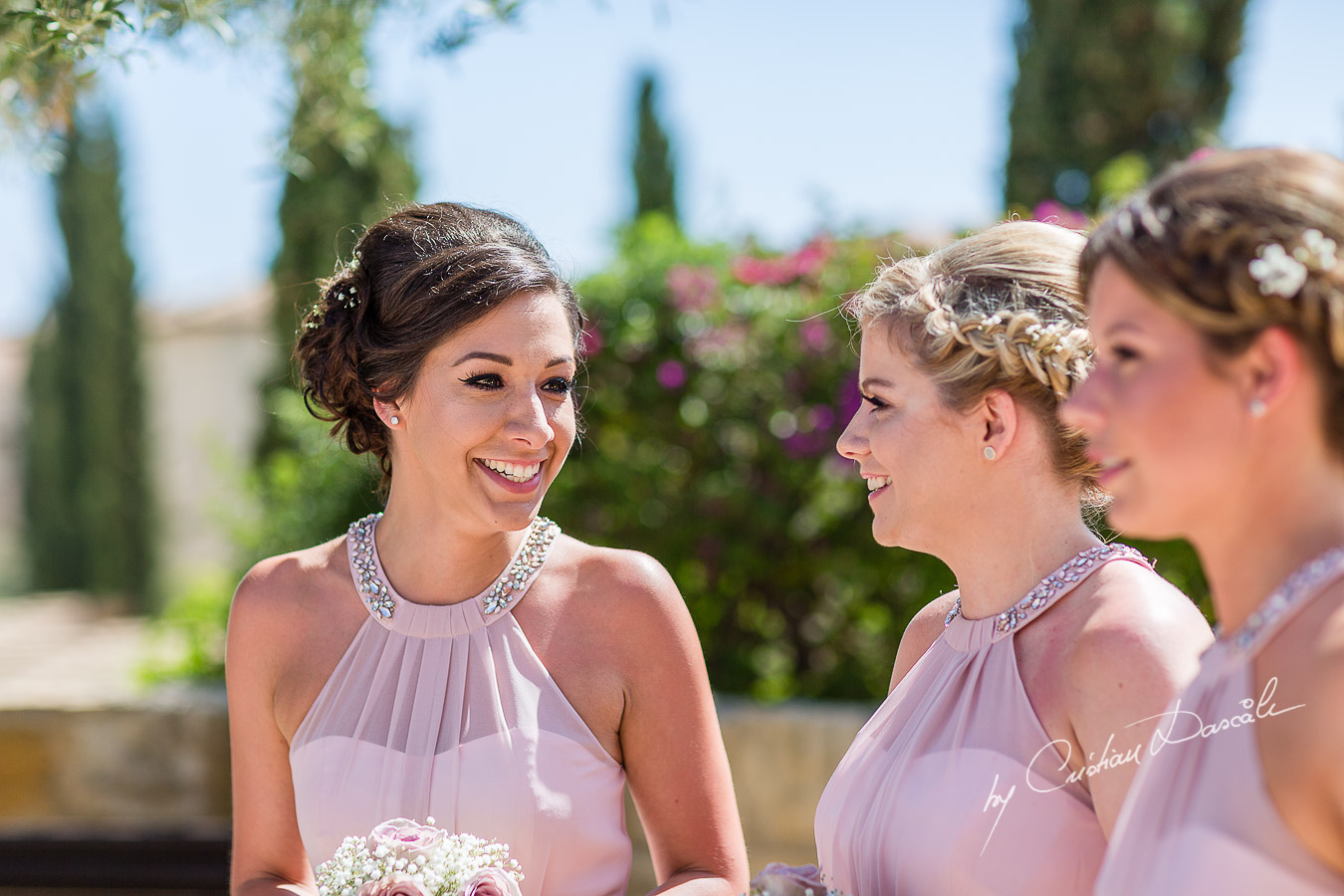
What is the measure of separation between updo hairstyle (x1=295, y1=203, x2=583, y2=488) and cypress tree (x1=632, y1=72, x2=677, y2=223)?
1404 centimetres

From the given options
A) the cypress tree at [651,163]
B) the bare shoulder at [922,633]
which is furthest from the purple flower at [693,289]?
the cypress tree at [651,163]

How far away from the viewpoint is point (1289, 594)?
125 centimetres

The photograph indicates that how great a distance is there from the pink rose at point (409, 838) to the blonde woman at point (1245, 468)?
3.68 feet

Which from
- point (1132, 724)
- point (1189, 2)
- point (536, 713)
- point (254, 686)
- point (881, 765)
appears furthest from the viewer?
point (1189, 2)

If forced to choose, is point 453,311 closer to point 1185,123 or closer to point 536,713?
point 536,713

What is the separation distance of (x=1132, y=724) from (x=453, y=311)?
4.98ft

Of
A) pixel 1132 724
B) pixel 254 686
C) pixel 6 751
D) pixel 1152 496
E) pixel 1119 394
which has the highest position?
pixel 1119 394

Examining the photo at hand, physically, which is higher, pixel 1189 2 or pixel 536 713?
pixel 1189 2

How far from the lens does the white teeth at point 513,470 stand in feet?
7.97

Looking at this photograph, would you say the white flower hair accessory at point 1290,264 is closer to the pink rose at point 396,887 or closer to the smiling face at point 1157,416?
the smiling face at point 1157,416

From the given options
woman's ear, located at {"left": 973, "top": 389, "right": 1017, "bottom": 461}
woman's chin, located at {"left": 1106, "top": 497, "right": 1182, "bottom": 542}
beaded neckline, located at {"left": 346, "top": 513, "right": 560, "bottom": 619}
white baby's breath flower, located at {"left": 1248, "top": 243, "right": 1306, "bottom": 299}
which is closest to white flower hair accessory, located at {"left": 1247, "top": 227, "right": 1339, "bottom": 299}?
white baby's breath flower, located at {"left": 1248, "top": 243, "right": 1306, "bottom": 299}

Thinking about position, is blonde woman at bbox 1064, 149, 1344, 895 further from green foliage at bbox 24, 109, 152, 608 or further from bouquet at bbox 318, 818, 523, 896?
green foliage at bbox 24, 109, 152, 608

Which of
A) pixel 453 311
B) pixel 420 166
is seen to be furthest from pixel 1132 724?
pixel 420 166

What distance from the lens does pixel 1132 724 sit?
167 cm
